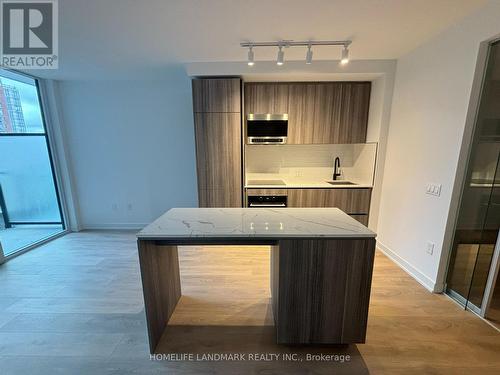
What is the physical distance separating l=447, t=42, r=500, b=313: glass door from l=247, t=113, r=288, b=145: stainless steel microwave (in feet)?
6.74

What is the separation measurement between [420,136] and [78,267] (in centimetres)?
446

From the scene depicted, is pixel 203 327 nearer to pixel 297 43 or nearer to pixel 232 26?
pixel 232 26

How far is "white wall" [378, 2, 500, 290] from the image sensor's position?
1.88 meters

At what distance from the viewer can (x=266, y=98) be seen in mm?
3186

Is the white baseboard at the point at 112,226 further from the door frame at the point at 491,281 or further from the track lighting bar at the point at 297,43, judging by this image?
the door frame at the point at 491,281

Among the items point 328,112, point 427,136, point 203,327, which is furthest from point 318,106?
point 203,327

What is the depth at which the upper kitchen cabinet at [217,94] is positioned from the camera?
2924 millimetres

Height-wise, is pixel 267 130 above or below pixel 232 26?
below

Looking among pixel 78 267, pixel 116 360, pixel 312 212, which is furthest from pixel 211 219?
pixel 78 267

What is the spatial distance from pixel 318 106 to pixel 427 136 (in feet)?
4.75

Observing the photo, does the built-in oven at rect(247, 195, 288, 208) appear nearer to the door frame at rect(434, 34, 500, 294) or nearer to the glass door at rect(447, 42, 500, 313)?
the door frame at rect(434, 34, 500, 294)

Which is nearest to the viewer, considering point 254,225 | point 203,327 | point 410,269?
point 254,225

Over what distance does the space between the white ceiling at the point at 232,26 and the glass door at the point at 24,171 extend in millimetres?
1164

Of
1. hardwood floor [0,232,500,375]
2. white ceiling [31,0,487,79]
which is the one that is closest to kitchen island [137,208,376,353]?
hardwood floor [0,232,500,375]
